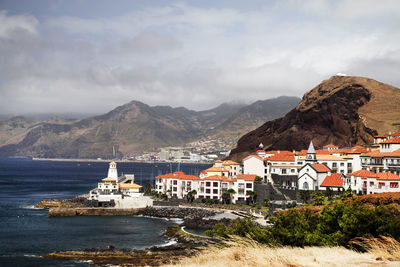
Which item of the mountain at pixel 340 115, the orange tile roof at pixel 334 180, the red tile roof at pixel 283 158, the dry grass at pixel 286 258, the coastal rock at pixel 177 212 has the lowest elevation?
the coastal rock at pixel 177 212

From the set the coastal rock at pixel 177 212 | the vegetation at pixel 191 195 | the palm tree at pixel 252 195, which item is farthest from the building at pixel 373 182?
the vegetation at pixel 191 195

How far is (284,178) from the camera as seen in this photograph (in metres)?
81.6

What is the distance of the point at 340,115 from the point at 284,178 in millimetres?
74384

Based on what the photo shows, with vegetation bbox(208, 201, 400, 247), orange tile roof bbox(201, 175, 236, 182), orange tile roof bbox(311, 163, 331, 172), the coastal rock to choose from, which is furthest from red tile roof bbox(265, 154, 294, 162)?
vegetation bbox(208, 201, 400, 247)

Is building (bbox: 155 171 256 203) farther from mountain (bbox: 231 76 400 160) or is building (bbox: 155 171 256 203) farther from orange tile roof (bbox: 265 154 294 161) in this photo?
mountain (bbox: 231 76 400 160)

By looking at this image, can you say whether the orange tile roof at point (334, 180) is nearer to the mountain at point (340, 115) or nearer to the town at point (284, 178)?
the town at point (284, 178)

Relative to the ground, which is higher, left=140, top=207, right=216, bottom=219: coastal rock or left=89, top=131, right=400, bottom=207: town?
left=89, top=131, right=400, bottom=207: town

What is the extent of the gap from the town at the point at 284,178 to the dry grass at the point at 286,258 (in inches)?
1974

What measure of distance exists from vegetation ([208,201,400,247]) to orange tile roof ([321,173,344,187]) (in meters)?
40.6

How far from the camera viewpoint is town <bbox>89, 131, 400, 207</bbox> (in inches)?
2692

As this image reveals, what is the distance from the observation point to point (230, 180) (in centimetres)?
8281

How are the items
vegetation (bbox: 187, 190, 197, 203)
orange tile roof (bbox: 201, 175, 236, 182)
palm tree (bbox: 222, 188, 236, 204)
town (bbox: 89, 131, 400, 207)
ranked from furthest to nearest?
vegetation (bbox: 187, 190, 197, 203) → orange tile roof (bbox: 201, 175, 236, 182) → palm tree (bbox: 222, 188, 236, 204) → town (bbox: 89, 131, 400, 207)

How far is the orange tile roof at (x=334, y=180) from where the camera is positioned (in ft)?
239

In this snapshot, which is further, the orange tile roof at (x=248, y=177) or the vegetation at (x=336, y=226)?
the orange tile roof at (x=248, y=177)
